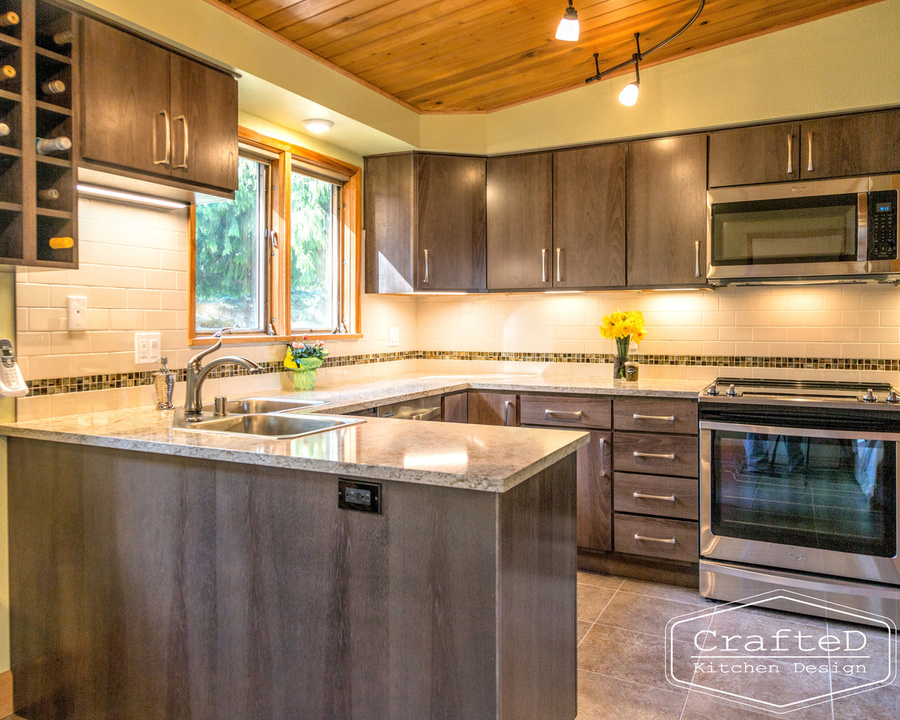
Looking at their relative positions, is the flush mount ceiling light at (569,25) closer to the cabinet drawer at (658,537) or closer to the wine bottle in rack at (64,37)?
the wine bottle in rack at (64,37)

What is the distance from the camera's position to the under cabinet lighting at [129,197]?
89.9 inches

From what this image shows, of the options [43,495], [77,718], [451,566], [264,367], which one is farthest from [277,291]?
[451,566]

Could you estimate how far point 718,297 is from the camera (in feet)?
11.6

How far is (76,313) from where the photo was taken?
2268 mm

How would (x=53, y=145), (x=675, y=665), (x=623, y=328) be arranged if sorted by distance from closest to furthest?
(x=53, y=145) < (x=675, y=665) < (x=623, y=328)

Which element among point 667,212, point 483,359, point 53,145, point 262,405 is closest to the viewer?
point 53,145

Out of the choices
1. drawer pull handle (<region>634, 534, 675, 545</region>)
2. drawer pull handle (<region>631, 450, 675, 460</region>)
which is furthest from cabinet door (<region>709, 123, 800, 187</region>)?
drawer pull handle (<region>634, 534, 675, 545</region>)

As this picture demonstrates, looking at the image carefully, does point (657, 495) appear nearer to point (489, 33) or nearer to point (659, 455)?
point (659, 455)

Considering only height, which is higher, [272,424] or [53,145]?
[53,145]

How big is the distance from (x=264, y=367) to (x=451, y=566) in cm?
194

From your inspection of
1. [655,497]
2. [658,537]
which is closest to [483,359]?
[655,497]

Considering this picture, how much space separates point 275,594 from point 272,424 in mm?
846

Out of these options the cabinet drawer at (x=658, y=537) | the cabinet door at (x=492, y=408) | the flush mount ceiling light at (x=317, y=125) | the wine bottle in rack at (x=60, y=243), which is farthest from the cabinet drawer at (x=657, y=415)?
the wine bottle in rack at (x=60, y=243)

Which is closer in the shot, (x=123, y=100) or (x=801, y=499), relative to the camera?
(x=123, y=100)
